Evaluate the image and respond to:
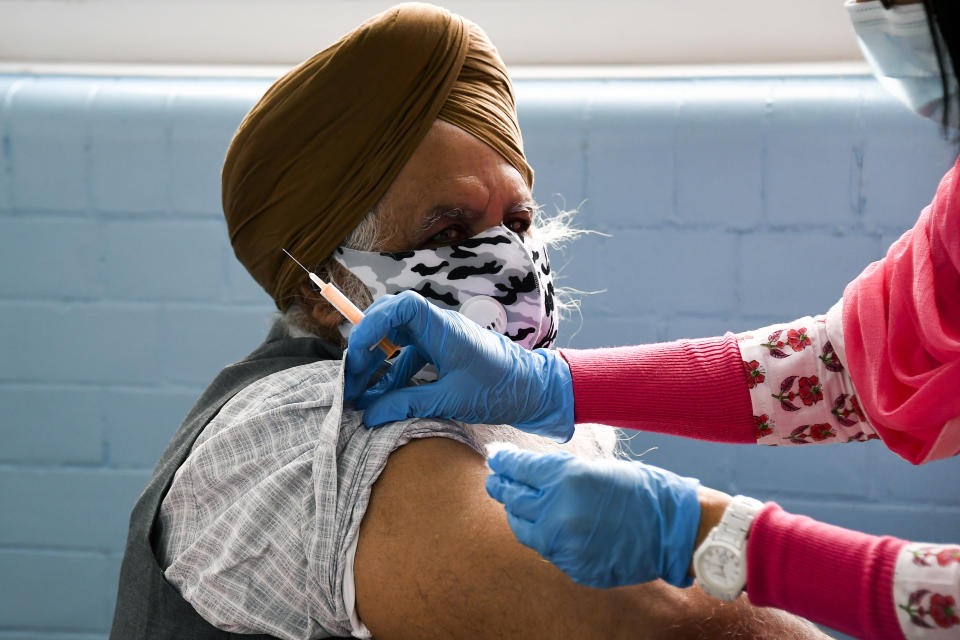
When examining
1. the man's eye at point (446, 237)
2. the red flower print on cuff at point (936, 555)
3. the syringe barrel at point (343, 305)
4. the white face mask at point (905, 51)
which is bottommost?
the red flower print on cuff at point (936, 555)

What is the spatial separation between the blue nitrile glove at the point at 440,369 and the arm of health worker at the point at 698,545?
0.16 meters

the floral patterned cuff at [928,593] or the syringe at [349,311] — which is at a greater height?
the syringe at [349,311]

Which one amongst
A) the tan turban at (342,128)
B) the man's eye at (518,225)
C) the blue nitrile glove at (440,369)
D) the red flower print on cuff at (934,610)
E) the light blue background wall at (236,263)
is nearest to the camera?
the red flower print on cuff at (934,610)

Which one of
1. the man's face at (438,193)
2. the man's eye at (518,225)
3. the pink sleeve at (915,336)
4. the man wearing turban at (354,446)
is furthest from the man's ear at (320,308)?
the pink sleeve at (915,336)

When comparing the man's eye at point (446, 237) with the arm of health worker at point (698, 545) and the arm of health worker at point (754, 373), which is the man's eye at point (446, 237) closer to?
the arm of health worker at point (754, 373)

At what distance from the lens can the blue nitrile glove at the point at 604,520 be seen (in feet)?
3.06

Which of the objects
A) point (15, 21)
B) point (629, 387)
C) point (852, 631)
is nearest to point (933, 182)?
point (629, 387)

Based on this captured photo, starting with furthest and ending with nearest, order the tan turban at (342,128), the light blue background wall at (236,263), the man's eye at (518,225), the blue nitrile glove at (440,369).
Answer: the light blue background wall at (236,263)
the man's eye at (518,225)
the tan turban at (342,128)
the blue nitrile glove at (440,369)

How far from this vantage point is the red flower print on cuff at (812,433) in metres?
1.35

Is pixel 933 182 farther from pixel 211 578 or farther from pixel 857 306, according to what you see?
pixel 211 578

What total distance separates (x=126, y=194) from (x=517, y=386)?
1467mm

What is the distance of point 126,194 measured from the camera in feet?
7.50

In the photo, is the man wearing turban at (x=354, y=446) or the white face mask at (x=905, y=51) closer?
the man wearing turban at (x=354, y=446)

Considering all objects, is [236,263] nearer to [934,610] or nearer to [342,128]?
[342,128]
